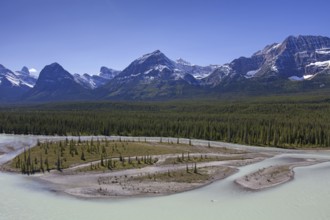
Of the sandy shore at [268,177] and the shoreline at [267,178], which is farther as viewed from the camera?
the sandy shore at [268,177]

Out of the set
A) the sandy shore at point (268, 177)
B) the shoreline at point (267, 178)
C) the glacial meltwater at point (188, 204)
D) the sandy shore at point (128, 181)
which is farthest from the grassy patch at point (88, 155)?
the sandy shore at point (268, 177)

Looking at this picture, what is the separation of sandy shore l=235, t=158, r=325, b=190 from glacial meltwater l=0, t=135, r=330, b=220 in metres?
1.63

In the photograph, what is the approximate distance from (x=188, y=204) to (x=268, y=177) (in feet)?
67.0

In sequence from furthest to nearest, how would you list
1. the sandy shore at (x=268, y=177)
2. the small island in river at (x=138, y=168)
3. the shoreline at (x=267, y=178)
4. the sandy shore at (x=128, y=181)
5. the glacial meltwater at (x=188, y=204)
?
the sandy shore at (x=268, y=177) → the shoreline at (x=267, y=178) → the small island in river at (x=138, y=168) → the sandy shore at (x=128, y=181) → the glacial meltwater at (x=188, y=204)

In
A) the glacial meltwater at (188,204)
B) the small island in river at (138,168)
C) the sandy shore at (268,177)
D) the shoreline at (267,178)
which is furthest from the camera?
the sandy shore at (268,177)

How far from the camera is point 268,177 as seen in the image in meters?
61.5

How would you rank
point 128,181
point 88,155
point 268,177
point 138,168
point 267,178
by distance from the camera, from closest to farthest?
point 128,181 → point 267,178 → point 268,177 → point 138,168 → point 88,155

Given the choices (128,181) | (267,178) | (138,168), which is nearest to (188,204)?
(128,181)

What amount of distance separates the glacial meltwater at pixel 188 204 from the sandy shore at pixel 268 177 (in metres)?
1.63

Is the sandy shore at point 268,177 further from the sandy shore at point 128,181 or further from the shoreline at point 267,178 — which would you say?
the sandy shore at point 128,181

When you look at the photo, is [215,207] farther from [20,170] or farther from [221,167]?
Result: [20,170]

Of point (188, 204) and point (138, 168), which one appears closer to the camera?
point (188, 204)

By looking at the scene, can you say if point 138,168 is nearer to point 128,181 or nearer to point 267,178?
point 128,181

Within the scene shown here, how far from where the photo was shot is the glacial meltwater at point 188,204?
41.4m
